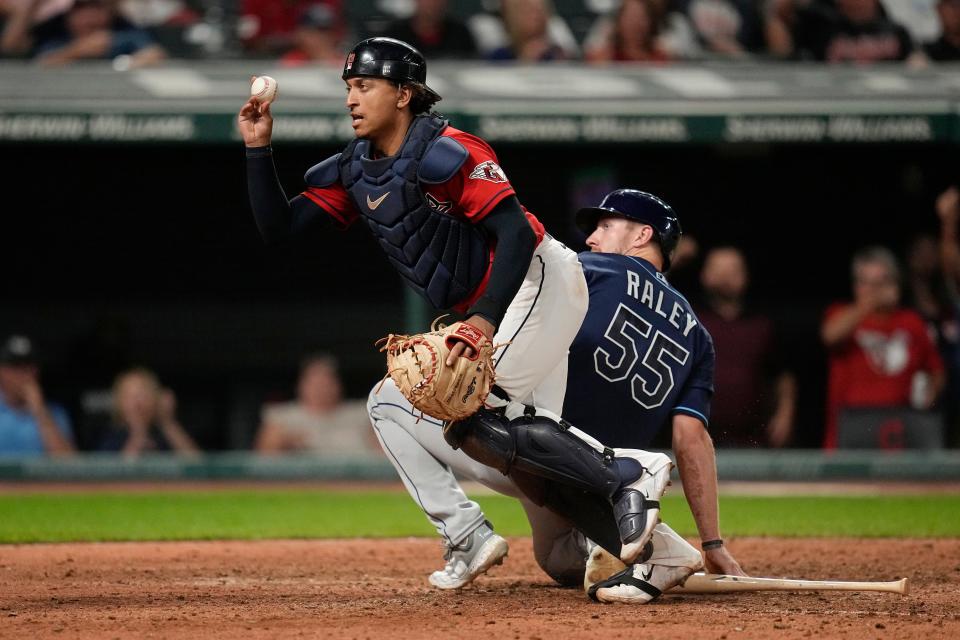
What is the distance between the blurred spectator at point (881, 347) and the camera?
8.29m

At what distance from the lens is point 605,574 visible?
13.0 feet

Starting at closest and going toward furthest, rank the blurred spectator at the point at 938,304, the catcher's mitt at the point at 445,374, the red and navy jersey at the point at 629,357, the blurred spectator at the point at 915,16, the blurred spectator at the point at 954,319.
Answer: the catcher's mitt at the point at 445,374 → the red and navy jersey at the point at 629,357 → the blurred spectator at the point at 954,319 → the blurred spectator at the point at 938,304 → the blurred spectator at the point at 915,16

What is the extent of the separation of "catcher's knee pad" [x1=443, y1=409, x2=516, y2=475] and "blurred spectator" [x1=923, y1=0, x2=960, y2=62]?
7266 mm

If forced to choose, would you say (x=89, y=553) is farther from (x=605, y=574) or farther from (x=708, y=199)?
(x=708, y=199)

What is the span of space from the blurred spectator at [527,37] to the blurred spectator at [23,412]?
381 centimetres

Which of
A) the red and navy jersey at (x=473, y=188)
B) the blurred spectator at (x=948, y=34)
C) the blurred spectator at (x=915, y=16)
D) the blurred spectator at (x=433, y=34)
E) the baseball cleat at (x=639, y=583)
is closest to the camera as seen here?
the red and navy jersey at (x=473, y=188)

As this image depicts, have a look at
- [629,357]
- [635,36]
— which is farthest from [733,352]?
[629,357]

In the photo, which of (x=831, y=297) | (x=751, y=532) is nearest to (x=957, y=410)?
(x=831, y=297)

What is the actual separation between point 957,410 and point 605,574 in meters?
6.10

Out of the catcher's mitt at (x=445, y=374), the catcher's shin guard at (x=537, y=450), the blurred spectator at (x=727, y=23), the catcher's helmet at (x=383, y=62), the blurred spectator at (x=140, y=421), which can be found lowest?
the blurred spectator at (x=140, y=421)

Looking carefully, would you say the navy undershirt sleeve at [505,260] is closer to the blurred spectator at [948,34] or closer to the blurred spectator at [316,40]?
the blurred spectator at [316,40]

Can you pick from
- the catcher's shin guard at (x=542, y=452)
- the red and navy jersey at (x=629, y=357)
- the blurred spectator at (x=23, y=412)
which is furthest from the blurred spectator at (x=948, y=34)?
the catcher's shin guard at (x=542, y=452)

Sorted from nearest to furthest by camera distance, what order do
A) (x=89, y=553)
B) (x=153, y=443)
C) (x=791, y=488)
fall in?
(x=89, y=553) < (x=791, y=488) < (x=153, y=443)

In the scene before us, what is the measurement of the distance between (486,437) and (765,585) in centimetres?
98
